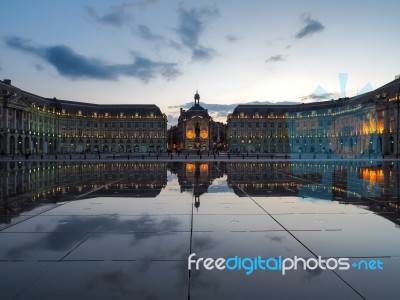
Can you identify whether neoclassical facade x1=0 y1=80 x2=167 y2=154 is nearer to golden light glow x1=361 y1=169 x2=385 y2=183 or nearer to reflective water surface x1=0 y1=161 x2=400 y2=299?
golden light glow x1=361 y1=169 x2=385 y2=183

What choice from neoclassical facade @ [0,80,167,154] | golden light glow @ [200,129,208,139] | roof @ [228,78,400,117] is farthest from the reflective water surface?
golden light glow @ [200,129,208,139]

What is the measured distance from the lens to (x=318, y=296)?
203 inches

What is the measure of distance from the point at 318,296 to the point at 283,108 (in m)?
154

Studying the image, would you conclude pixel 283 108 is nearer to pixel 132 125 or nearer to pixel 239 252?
pixel 132 125

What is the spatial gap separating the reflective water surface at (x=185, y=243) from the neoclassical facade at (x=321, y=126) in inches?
3771

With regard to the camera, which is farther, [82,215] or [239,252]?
[82,215]

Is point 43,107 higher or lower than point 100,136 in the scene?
higher

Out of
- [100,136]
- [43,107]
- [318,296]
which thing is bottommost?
[318,296]

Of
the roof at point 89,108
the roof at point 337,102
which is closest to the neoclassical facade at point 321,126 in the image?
the roof at point 337,102

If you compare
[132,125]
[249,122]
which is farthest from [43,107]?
[249,122]

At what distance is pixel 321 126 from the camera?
141875 mm

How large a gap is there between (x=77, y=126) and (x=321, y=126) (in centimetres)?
10014

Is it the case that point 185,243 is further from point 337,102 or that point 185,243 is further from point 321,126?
point 321,126

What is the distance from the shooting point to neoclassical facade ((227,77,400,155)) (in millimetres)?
99562
